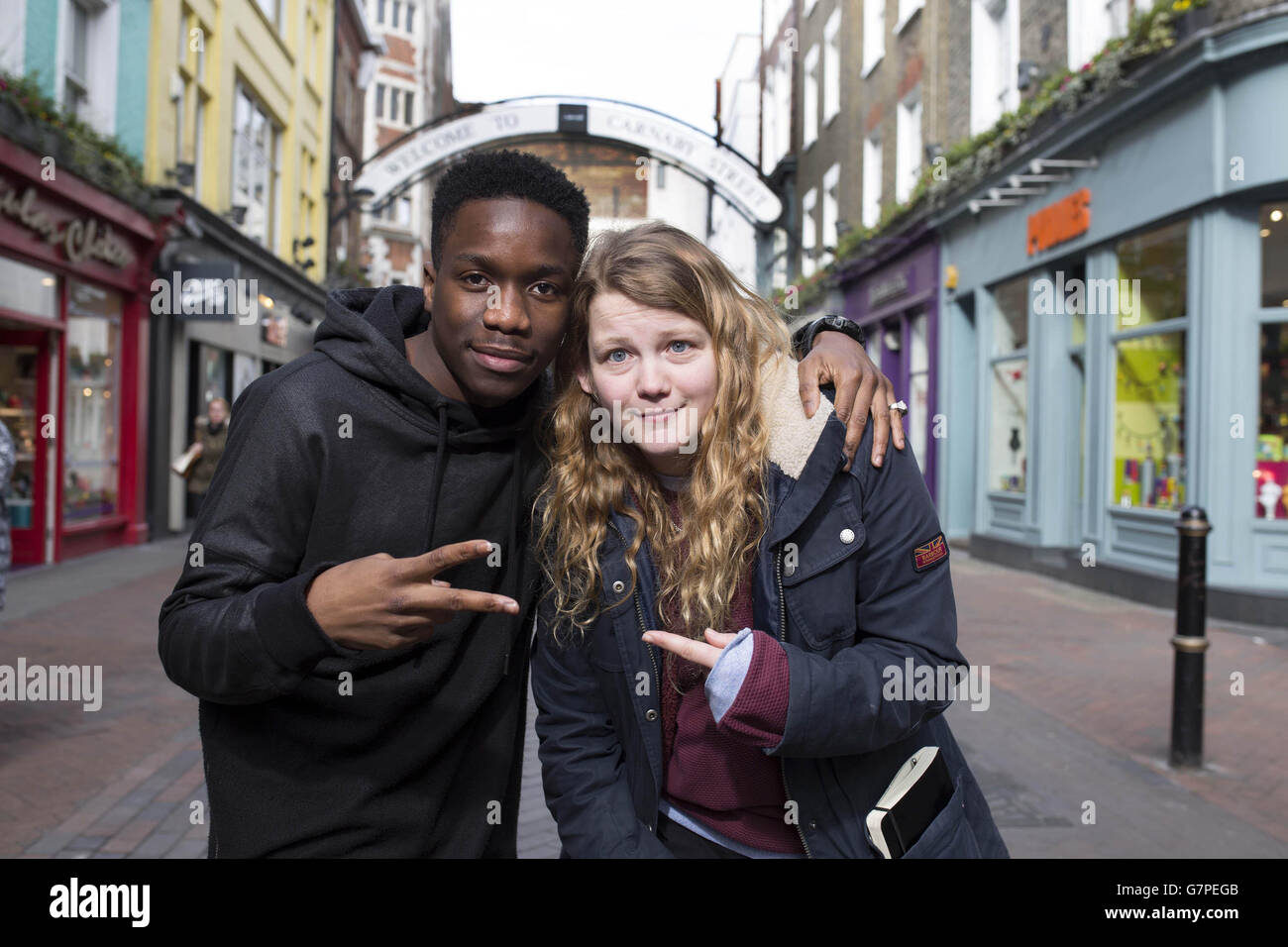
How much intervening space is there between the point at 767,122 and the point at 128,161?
20347mm

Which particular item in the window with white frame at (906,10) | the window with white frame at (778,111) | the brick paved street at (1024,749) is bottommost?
the brick paved street at (1024,749)

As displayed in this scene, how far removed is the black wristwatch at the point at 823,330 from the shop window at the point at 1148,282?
898cm

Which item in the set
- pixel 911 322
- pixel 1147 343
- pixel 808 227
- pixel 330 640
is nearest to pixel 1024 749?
pixel 330 640

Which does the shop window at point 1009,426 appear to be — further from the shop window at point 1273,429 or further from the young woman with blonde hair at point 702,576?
the young woman with blonde hair at point 702,576

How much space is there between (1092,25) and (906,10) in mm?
6379

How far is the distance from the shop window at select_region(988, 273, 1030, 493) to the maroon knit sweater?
12.2m

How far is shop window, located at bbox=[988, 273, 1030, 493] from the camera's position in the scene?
13562 millimetres

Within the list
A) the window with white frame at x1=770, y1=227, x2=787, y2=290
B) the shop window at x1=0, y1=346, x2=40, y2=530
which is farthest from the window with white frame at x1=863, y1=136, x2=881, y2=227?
the shop window at x1=0, y1=346, x2=40, y2=530

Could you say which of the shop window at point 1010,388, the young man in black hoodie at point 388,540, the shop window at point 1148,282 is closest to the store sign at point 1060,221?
the shop window at point 1148,282

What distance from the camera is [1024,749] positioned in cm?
527

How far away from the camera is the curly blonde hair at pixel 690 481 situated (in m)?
1.87

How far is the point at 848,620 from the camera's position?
1804 mm

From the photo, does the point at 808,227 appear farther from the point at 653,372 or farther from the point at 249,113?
the point at 653,372
